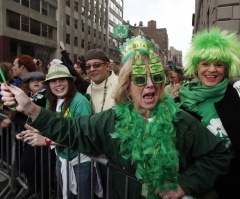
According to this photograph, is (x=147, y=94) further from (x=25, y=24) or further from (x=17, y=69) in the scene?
(x=25, y=24)

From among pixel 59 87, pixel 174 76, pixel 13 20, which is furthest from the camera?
pixel 13 20

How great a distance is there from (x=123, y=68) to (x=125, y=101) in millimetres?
271

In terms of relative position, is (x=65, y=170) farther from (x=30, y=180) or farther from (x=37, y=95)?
(x=37, y=95)

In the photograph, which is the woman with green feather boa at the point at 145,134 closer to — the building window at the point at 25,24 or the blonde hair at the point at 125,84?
the blonde hair at the point at 125,84

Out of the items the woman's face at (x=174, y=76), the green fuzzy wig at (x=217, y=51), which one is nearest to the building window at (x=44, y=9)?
the woman's face at (x=174, y=76)

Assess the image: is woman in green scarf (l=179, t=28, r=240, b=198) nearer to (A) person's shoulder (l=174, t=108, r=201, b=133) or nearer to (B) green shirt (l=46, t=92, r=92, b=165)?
(A) person's shoulder (l=174, t=108, r=201, b=133)

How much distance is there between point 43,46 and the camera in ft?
67.9

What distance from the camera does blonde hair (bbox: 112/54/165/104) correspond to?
146 centimetres

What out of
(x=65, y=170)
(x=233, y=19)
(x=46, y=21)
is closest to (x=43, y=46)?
(x=46, y=21)

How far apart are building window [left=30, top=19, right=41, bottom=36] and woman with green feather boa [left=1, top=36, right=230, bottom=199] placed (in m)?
21.1

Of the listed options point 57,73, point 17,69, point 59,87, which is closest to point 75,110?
point 59,87

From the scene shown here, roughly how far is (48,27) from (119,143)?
941 inches

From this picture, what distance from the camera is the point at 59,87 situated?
2.33 meters

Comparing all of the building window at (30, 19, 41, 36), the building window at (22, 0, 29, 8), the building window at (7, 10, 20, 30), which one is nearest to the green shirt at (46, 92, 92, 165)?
the building window at (7, 10, 20, 30)
